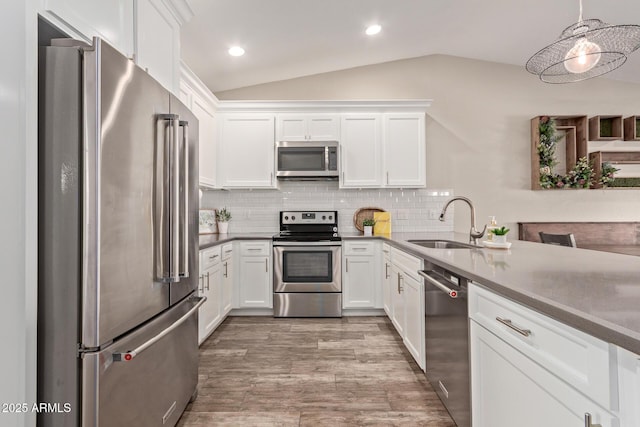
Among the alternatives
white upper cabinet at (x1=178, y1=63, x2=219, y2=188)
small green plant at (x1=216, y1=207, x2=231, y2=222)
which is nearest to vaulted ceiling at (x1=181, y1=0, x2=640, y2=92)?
white upper cabinet at (x1=178, y1=63, x2=219, y2=188)

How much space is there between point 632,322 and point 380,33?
11.4 feet

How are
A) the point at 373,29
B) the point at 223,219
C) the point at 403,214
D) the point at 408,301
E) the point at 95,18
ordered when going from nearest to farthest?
1. the point at 95,18
2. the point at 408,301
3. the point at 373,29
4. the point at 223,219
5. the point at 403,214

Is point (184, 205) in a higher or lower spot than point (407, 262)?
higher

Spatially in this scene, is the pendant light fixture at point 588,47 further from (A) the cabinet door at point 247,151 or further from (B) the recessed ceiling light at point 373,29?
(A) the cabinet door at point 247,151

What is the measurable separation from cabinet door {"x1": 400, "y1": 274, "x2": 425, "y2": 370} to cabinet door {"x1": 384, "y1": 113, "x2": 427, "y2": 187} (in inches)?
61.6

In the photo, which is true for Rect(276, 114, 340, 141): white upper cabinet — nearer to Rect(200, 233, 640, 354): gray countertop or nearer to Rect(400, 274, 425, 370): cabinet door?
Rect(400, 274, 425, 370): cabinet door

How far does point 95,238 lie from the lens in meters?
1.11

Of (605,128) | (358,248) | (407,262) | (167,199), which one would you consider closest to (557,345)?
(167,199)

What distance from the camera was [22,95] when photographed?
3.34 ft

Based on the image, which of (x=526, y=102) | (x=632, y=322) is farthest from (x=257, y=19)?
(x=526, y=102)

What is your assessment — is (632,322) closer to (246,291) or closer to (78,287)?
(78,287)

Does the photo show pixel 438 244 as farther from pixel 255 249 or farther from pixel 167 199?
pixel 167 199

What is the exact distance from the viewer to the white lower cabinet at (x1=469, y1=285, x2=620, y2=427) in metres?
0.78

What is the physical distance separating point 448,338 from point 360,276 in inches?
74.6
